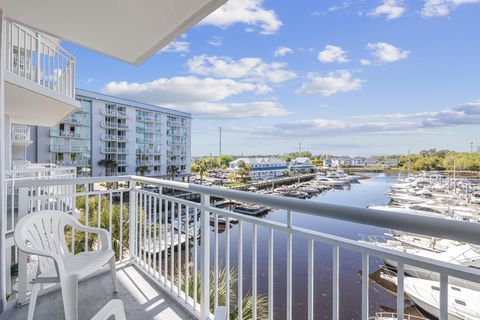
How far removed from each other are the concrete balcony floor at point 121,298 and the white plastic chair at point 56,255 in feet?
0.52

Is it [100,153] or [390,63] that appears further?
[100,153]

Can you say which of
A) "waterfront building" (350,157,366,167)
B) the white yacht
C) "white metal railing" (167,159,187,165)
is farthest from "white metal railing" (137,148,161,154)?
the white yacht

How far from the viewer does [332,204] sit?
3.80 feet

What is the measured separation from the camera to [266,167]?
39.4 ft

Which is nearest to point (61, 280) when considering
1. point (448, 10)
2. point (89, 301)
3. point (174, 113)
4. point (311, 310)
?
point (89, 301)

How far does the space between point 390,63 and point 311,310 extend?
26.9 meters

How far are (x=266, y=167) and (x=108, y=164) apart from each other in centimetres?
2174

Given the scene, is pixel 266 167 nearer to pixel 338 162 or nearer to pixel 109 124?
pixel 338 162

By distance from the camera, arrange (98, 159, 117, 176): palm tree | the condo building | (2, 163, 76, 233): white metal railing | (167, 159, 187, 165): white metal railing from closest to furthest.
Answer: (2, 163, 76, 233): white metal railing → the condo building → (98, 159, 117, 176): palm tree → (167, 159, 187, 165): white metal railing

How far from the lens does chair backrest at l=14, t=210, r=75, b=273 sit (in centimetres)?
190

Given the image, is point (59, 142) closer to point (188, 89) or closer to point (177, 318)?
point (188, 89)

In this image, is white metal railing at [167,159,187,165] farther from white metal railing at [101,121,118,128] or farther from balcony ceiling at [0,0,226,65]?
balcony ceiling at [0,0,226,65]

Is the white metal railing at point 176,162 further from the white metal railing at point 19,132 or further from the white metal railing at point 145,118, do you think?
the white metal railing at point 19,132

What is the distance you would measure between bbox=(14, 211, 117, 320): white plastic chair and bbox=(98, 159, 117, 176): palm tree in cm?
2853
